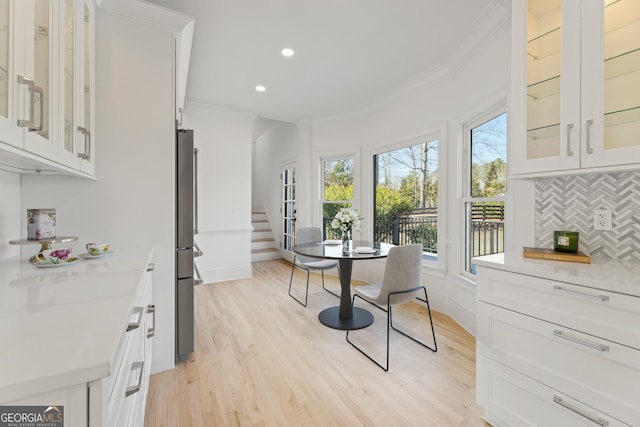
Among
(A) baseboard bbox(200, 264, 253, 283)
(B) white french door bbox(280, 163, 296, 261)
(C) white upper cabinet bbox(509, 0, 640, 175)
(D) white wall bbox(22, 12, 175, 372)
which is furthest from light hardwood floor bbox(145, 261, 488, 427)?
(B) white french door bbox(280, 163, 296, 261)

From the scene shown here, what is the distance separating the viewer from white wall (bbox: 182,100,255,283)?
436 cm


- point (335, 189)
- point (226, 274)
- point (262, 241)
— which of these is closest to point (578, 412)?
point (335, 189)

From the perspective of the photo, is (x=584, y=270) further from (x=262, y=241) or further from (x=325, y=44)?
(x=262, y=241)

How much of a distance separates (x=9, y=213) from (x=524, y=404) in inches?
110

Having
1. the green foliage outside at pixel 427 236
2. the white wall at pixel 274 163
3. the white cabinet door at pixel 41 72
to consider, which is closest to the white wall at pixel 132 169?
the white cabinet door at pixel 41 72

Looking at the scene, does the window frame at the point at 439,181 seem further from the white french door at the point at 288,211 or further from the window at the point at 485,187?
the white french door at the point at 288,211

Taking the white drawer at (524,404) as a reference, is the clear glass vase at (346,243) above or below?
above

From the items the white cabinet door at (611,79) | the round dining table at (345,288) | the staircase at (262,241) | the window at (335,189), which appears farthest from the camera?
the staircase at (262,241)

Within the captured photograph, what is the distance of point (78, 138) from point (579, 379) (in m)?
2.61

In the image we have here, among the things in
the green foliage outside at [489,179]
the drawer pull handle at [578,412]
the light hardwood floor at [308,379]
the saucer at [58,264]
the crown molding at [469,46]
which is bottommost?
the light hardwood floor at [308,379]

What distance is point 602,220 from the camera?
5.20ft

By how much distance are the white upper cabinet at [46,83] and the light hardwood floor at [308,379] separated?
150 centimetres

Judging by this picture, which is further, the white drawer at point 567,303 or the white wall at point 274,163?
the white wall at point 274,163

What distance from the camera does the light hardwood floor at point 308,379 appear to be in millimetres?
1642
